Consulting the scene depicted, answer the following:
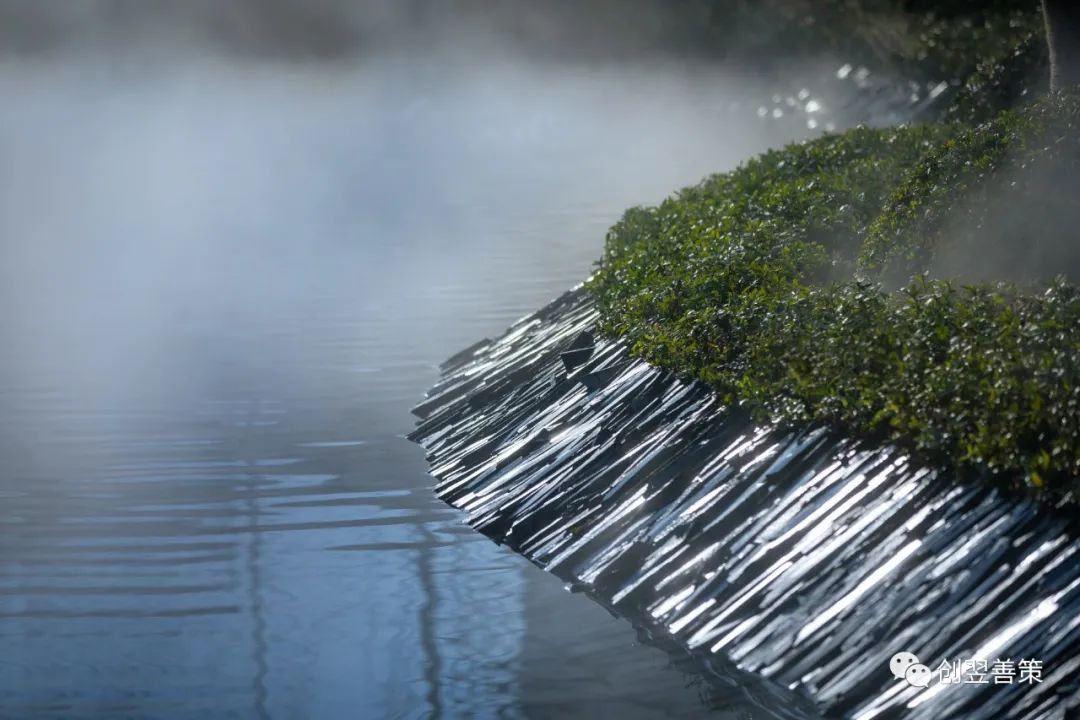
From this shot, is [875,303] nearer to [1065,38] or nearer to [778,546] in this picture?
[778,546]

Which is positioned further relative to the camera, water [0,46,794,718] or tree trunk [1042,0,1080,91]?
tree trunk [1042,0,1080,91]

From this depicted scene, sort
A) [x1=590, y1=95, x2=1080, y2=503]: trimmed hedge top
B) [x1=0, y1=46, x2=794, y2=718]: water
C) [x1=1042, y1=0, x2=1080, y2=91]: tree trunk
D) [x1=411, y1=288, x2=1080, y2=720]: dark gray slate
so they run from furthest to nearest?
[x1=1042, y1=0, x2=1080, y2=91]: tree trunk → [x1=0, y1=46, x2=794, y2=718]: water → [x1=590, y1=95, x2=1080, y2=503]: trimmed hedge top → [x1=411, y1=288, x2=1080, y2=720]: dark gray slate

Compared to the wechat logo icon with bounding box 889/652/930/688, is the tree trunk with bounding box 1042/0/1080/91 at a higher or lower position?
higher

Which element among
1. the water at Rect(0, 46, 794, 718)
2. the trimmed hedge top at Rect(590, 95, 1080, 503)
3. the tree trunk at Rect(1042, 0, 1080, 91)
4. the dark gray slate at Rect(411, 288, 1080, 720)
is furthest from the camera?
the tree trunk at Rect(1042, 0, 1080, 91)

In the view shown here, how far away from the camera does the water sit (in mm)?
6793

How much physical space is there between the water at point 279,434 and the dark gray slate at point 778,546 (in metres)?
0.29

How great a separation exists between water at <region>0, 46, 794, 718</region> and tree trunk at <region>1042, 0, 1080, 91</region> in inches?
202

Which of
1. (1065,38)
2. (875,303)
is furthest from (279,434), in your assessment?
(1065,38)

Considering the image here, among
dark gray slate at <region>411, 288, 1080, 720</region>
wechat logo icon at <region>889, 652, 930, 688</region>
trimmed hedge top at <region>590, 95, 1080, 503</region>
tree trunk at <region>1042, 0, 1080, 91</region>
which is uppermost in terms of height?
tree trunk at <region>1042, 0, 1080, 91</region>

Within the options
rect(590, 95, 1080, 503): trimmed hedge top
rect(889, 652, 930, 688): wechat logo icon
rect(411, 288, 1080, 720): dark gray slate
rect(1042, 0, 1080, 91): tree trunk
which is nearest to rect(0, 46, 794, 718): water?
rect(411, 288, 1080, 720): dark gray slate

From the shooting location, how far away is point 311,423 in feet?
37.6

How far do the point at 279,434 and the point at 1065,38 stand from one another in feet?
20.6

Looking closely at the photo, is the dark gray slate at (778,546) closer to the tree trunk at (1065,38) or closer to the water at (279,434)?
the water at (279,434)

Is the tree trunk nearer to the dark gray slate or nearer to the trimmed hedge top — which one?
the trimmed hedge top
